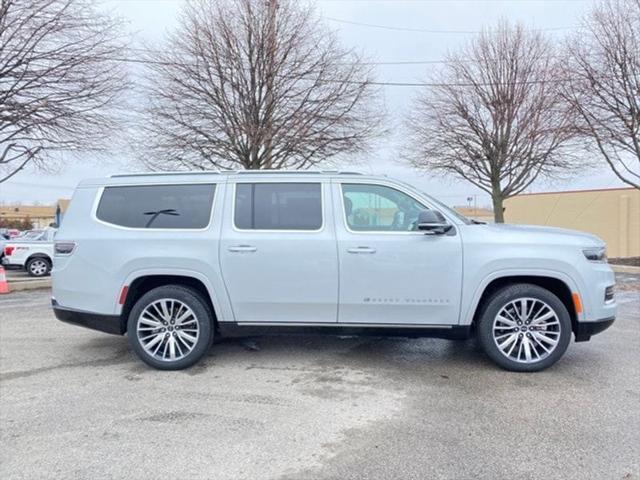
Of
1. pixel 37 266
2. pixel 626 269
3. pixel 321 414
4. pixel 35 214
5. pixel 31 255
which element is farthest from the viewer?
pixel 35 214

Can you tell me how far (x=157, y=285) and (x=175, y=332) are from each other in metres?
0.56

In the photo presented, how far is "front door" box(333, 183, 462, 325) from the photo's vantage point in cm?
438

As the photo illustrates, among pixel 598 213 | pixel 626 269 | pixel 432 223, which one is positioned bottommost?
pixel 626 269

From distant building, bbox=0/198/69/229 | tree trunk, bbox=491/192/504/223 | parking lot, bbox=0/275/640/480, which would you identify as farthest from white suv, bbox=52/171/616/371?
distant building, bbox=0/198/69/229

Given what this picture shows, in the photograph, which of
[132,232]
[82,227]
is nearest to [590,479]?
[132,232]

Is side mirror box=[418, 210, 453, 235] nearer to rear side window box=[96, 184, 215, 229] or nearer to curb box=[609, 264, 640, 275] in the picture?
rear side window box=[96, 184, 215, 229]

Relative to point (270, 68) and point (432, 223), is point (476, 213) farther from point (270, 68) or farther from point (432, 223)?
point (432, 223)

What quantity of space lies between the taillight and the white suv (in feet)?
0.04

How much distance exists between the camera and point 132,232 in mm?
4637

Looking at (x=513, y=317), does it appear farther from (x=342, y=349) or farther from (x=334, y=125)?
(x=334, y=125)

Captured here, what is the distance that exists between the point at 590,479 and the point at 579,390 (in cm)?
151

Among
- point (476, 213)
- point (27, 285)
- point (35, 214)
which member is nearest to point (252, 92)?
point (27, 285)

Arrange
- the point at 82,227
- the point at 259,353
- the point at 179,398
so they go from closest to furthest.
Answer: the point at 179,398 < the point at 82,227 < the point at 259,353

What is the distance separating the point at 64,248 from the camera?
15.4 feet
